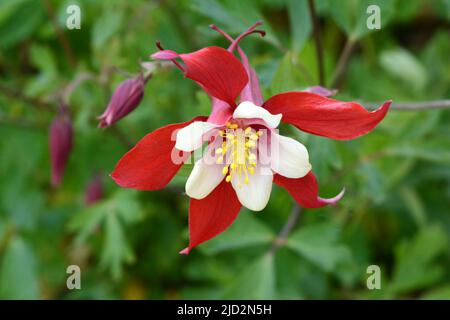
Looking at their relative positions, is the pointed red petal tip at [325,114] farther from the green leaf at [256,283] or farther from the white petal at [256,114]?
the green leaf at [256,283]

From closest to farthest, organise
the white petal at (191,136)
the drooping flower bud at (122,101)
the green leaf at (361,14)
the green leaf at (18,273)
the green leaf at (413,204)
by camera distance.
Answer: the white petal at (191,136) < the drooping flower bud at (122,101) < the green leaf at (361,14) < the green leaf at (18,273) < the green leaf at (413,204)

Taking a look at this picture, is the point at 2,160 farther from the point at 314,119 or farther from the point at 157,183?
the point at 314,119

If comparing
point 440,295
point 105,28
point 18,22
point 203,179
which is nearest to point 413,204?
point 440,295

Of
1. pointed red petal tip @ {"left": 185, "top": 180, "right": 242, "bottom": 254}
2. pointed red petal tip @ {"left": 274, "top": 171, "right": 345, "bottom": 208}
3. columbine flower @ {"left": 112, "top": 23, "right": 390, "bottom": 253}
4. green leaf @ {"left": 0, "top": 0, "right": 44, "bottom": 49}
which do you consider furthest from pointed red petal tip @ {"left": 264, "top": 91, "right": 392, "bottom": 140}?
green leaf @ {"left": 0, "top": 0, "right": 44, "bottom": 49}

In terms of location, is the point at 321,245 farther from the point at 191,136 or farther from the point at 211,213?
the point at 191,136

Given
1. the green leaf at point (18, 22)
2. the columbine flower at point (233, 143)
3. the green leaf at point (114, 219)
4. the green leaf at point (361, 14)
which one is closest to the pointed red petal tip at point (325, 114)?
the columbine flower at point (233, 143)

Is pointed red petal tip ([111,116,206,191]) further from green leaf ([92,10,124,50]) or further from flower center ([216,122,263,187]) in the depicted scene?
green leaf ([92,10,124,50])
